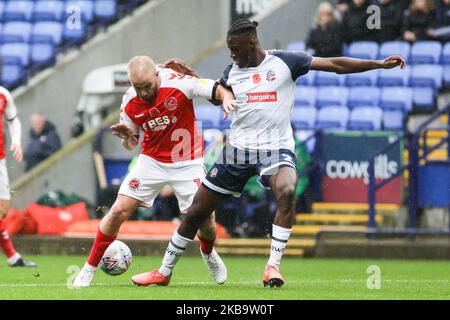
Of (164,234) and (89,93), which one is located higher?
(89,93)

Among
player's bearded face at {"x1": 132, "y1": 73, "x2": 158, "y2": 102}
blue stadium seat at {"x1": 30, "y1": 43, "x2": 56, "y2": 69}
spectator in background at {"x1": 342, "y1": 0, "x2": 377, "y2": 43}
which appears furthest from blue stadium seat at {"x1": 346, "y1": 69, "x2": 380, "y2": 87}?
player's bearded face at {"x1": 132, "y1": 73, "x2": 158, "y2": 102}

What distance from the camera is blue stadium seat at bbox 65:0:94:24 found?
2241cm

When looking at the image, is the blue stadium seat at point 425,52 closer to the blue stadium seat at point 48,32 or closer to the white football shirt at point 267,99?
the blue stadium seat at point 48,32

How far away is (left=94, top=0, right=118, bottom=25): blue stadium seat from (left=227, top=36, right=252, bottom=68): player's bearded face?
11.6 meters

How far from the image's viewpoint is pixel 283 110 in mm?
11039

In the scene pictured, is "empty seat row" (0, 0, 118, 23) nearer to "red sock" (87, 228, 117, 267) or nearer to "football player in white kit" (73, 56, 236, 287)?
"football player in white kit" (73, 56, 236, 287)

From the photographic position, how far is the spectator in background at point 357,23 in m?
19.6

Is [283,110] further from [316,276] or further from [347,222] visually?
[347,222]

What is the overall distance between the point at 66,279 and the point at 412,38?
883 cm

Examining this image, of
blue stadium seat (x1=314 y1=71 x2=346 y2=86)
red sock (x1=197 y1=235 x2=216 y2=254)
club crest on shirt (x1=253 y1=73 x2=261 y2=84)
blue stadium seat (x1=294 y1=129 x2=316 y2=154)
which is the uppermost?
club crest on shirt (x1=253 y1=73 x2=261 y2=84)

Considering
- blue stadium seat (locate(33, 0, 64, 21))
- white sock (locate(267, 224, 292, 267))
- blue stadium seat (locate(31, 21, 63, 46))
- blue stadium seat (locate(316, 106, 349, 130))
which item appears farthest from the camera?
blue stadium seat (locate(33, 0, 64, 21))

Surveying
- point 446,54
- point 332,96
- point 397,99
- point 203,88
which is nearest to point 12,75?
point 332,96
